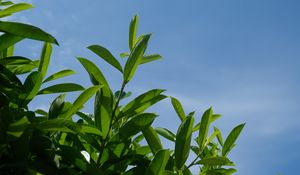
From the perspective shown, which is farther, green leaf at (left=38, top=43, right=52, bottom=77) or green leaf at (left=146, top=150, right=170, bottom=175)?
green leaf at (left=38, top=43, right=52, bottom=77)

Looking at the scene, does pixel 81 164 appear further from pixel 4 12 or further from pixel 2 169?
pixel 4 12

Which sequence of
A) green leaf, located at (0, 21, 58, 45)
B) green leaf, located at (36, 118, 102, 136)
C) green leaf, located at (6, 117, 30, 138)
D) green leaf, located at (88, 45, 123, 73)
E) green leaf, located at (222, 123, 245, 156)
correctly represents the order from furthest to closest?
1. green leaf, located at (222, 123, 245, 156)
2. green leaf, located at (88, 45, 123, 73)
3. green leaf, located at (0, 21, 58, 45)
4. green leaf, located at (36, 118, 102, 136)
5. green leaf, located at (6, 117, 30, 138)

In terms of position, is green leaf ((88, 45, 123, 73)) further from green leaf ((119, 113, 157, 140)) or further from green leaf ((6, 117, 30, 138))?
green leaf ((6, 117, 30, 138))

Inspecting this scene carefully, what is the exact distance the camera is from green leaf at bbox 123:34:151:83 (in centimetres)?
169

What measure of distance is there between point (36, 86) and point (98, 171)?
0.42 meters

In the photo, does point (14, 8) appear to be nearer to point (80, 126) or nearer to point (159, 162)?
point (80, 126)

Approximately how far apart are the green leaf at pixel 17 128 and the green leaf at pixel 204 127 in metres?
0.84

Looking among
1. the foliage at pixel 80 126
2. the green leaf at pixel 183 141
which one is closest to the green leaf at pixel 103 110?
Answer: the foliage at pixel 80 126

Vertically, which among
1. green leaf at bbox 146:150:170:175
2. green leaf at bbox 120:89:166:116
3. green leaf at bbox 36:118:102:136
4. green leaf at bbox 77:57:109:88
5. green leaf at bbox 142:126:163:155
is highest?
green leaf at bbox 77:57:109:88

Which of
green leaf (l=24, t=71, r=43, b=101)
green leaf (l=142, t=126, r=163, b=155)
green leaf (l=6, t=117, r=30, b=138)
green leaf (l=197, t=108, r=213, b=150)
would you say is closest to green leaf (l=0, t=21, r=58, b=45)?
green leaf (l=24, t=71, r=43, b=101)

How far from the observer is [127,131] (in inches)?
65.9

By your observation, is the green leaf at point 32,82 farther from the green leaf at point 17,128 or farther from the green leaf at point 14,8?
the green leaf at point 17,128

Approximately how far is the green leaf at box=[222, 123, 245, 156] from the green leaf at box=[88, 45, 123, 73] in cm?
60

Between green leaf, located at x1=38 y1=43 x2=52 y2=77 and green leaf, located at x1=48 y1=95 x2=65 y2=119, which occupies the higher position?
green leaf, located at x1=38 y1=43 x2=52 y2=77
